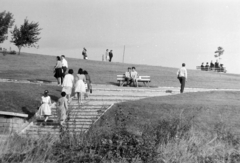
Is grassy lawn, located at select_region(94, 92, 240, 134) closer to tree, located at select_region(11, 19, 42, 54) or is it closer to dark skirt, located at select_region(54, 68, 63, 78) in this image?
dark skirt, located at select_region(54, 68, 63, 78)

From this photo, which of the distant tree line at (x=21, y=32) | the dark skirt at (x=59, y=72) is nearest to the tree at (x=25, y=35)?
the distant tree line at (x=21, y=32)

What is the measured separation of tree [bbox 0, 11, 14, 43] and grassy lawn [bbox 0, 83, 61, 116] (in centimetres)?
3091

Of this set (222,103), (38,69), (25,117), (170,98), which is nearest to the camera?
(25,117)

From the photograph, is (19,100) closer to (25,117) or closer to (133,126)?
(25,117)

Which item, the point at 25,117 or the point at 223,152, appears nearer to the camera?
the point at 223,152

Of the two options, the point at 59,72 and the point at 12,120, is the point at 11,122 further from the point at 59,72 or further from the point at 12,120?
the point at 59,72

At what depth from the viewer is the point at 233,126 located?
18344mm

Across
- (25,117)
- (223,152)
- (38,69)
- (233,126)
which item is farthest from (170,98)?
(38,69)

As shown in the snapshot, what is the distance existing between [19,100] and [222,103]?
1003 cm

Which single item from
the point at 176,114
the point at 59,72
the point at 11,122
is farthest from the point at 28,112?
the point at 176,114

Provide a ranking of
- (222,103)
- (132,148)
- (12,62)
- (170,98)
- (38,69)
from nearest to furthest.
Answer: (132,148), (222,103), (170,98), (38,69), (12,62)

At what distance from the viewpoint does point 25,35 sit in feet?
189

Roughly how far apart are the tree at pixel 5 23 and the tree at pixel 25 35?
1.03m

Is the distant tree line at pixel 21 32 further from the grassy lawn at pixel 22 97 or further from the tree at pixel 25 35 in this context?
the grassy lawn at pixel 22 97
